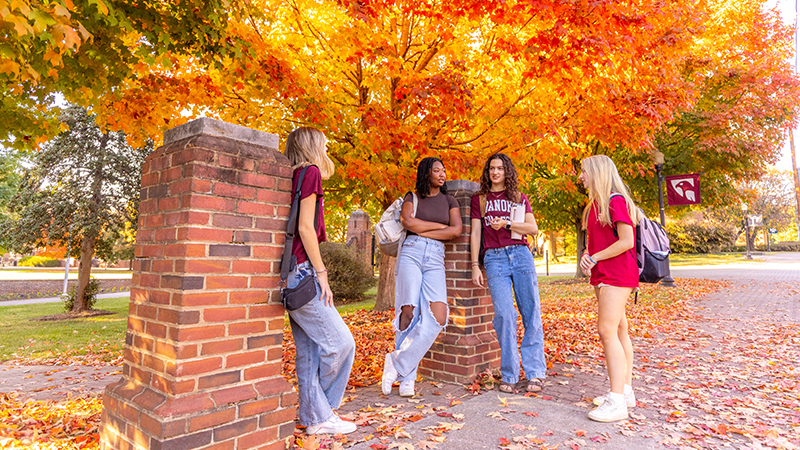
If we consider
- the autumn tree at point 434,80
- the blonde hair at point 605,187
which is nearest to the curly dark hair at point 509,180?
the blonde hair at point 605,187

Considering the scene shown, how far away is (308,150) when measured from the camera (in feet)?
10.1

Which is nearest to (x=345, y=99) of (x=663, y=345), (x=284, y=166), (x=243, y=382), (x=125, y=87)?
(x=125, y=87)

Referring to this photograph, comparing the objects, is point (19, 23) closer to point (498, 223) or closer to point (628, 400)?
point (498, 223)

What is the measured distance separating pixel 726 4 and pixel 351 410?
15.3m

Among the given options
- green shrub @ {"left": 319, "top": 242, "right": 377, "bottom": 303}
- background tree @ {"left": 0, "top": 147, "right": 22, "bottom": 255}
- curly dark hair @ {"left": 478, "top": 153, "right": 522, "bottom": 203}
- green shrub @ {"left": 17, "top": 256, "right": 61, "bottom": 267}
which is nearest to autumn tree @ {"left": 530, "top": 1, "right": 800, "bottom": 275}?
green shrub @ {"left": 319, "top": 242, "right": 377, "bottom": 303}

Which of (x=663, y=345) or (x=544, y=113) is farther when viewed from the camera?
(x=544, y=113)

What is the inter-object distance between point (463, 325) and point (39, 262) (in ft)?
161

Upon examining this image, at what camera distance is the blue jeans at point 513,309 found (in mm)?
4035

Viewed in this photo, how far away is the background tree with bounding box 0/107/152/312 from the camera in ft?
39.5

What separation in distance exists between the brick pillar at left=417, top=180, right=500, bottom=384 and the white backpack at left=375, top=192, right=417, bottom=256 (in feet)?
1.90

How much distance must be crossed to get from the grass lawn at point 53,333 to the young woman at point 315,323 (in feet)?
20.3

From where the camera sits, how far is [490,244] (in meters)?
4.18

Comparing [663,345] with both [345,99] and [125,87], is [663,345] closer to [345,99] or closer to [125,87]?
[345,99]

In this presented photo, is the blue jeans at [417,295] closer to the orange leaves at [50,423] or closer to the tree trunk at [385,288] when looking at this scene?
the orange leaves at [50,423]
